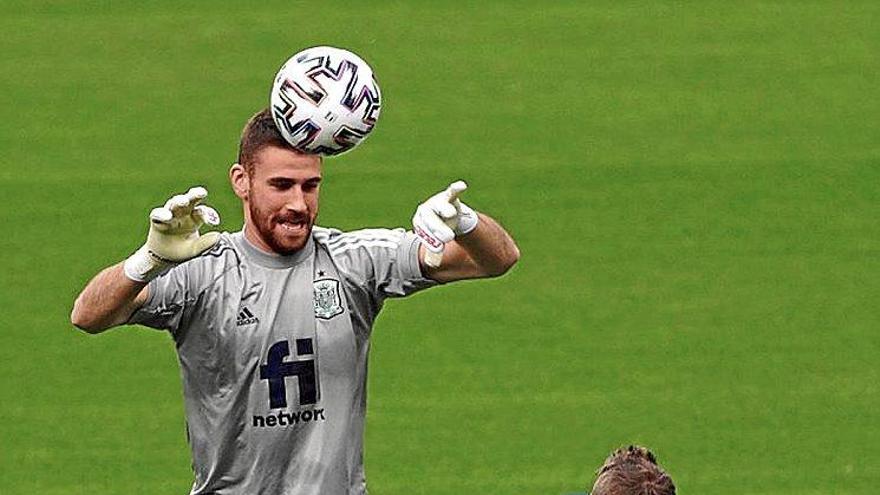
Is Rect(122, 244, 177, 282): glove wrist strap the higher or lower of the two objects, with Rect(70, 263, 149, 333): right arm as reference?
higher

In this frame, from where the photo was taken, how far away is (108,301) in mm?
6855

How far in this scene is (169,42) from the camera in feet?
56.4

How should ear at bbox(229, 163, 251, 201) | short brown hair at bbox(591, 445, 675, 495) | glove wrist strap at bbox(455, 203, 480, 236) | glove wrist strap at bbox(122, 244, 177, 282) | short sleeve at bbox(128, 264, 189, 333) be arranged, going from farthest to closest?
1. ear at bbox(229, 163, 251, 201)
2. short sleeve at bbox(128, 264, 189, 333)
3. glove wrist strap at bbox(455, 203, 480, 236)
4. glove wrist strap at bbox(122, 244, 177, 282)
5. short brown hair at bbox(591, 445, 675, 495)

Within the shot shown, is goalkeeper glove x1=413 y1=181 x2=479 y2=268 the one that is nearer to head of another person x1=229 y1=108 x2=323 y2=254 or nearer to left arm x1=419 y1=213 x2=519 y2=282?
left arm x1=419 y1=213 x2=519 y2=282

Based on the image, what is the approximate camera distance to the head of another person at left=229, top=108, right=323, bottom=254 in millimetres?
7180

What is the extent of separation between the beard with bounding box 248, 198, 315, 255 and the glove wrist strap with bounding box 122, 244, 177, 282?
526 mm

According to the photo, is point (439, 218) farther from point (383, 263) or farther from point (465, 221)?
point (383, 263)

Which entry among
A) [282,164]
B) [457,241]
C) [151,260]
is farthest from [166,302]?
[457,241]

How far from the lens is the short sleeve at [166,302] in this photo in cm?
705

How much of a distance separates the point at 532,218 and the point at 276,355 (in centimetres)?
751

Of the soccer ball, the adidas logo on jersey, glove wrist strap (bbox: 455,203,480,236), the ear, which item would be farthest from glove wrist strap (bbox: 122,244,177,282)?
Result: glove wrist strap (bbox: 455,203,480,236)

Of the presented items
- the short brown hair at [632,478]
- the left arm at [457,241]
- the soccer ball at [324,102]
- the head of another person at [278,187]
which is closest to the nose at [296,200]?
the head of another person at [278,187]

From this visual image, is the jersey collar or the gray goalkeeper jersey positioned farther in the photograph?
the jersey collar

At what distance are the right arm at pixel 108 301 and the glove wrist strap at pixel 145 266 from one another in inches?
1.0
